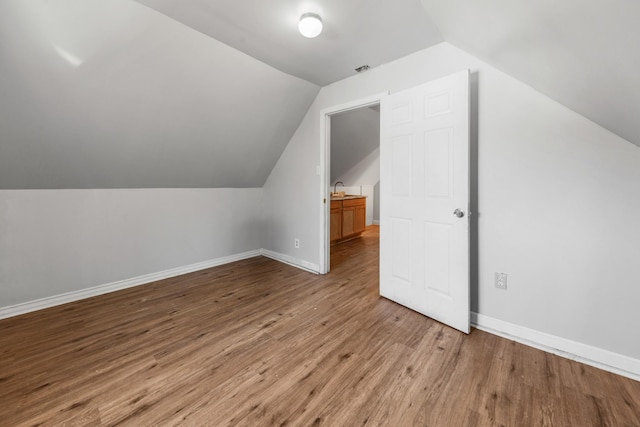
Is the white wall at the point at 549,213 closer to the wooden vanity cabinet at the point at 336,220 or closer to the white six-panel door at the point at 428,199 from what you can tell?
the white six-panel door at the point at 428,199

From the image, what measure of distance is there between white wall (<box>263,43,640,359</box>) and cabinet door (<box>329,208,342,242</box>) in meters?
2.73

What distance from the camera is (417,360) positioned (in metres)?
1.72

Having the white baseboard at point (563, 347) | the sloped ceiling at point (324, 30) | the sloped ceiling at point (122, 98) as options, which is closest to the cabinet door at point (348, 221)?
the sloped ceiling at point (122, 98)

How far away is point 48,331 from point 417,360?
283 cm

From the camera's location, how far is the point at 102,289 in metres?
2.82

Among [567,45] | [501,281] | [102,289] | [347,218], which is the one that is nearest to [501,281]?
[501,281]

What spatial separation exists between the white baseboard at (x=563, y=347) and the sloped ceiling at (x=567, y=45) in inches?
51.6

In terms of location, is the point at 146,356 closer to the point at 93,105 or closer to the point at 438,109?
the point at 93,105

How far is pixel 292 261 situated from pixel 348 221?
180 cm

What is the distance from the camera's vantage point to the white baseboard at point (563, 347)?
159cm

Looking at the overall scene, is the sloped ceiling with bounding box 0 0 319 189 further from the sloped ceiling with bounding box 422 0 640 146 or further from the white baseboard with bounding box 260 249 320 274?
the sloped ceiling with bounding box 422 0 640 146

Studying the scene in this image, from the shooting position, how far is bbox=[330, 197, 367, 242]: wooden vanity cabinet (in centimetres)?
484

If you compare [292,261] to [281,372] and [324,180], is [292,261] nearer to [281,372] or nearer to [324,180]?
[324,180]

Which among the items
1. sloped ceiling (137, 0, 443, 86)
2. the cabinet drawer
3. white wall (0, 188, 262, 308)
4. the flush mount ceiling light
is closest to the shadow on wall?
sloped ceiling (137, 0, 443, 86)
